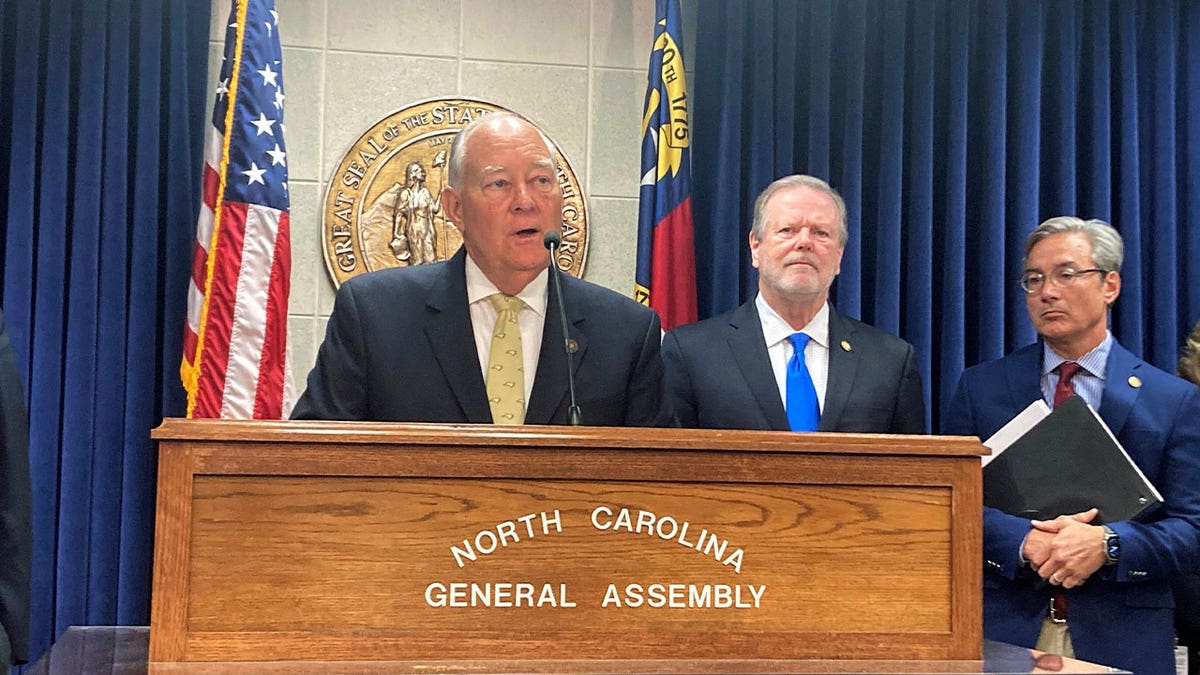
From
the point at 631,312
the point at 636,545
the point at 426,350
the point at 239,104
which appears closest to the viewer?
the point at 636,545

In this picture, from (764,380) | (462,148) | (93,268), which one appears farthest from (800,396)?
(93,268)

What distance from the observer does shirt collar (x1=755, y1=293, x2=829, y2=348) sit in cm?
327

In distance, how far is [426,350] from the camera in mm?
2455

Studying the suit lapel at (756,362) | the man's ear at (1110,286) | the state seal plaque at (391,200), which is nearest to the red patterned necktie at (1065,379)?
the man's ear at (1110,286)

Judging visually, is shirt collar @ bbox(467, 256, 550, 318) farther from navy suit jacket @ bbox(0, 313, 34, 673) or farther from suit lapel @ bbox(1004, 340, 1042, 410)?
suit lapel @ bbox(1004, 340, 1042, 410)

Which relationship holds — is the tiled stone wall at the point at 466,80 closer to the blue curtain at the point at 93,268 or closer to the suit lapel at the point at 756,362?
the blue curtain at the point at 93,268

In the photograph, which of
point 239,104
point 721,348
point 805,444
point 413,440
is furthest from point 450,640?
point 239,104

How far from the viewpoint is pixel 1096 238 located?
3.49 metres

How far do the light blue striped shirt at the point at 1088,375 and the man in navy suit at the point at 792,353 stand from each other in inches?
15.9

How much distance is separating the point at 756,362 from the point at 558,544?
1.39 meters

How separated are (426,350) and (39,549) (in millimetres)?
1932

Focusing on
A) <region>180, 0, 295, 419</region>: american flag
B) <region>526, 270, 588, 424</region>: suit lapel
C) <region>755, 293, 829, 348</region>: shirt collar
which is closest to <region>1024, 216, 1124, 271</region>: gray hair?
<region>755, 293, 829, 348</region>: shirt collar

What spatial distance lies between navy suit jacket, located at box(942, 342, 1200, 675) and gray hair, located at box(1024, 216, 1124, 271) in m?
0.24

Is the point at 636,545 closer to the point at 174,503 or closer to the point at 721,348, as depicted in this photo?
the point at 174,503
